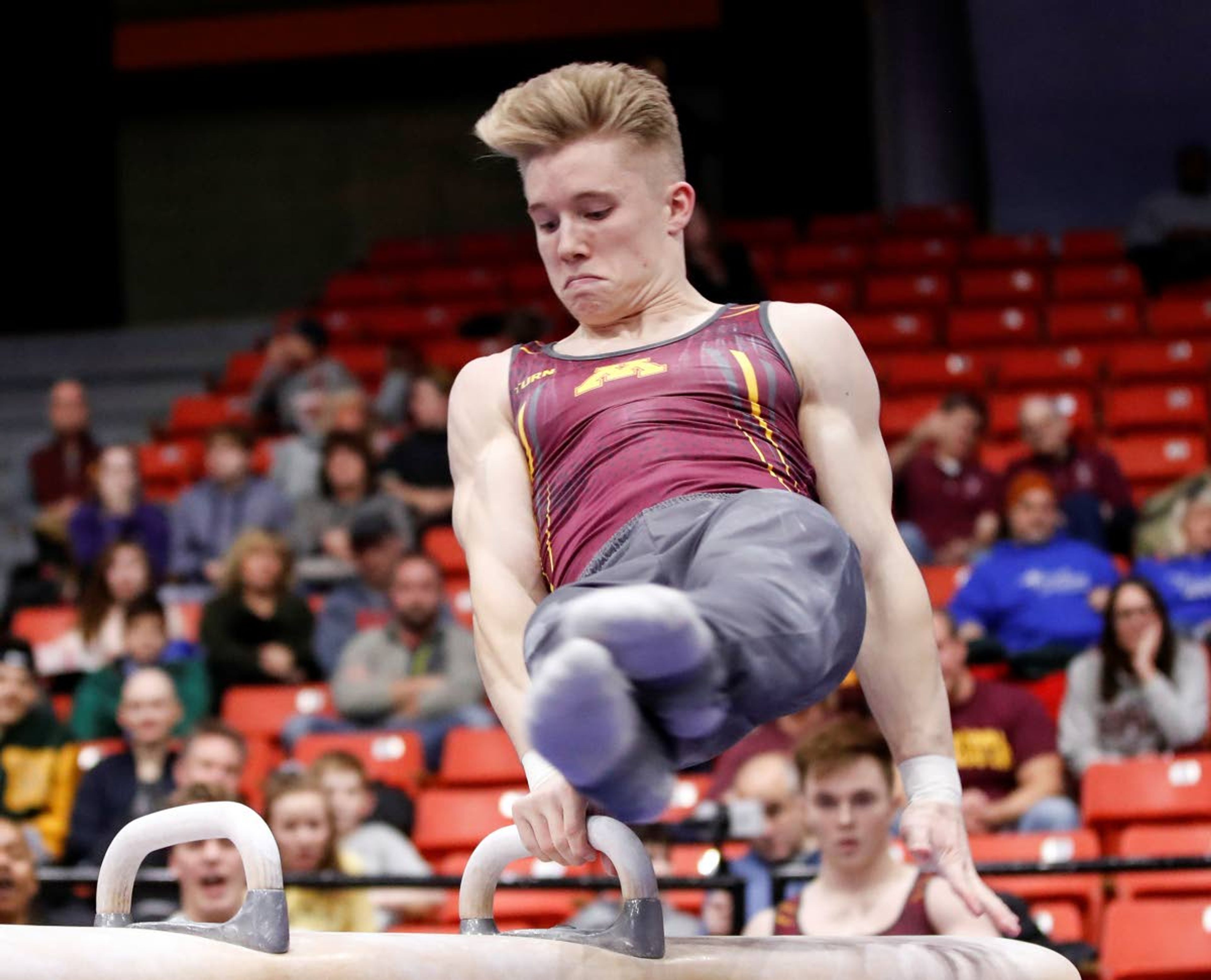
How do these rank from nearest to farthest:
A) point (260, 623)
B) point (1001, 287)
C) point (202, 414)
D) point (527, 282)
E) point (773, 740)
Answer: point (773, 740) < point (260, 623) < point (202, 414) < point (1001, 287) < point (527, 282)

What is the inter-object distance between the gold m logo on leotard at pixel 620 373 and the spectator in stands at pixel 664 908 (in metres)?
2.16

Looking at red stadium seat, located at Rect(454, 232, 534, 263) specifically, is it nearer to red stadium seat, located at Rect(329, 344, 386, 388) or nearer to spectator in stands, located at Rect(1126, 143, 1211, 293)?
red stadium seat, located at Rect(329, 344, 386, 388)

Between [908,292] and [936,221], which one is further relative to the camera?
[936,221]

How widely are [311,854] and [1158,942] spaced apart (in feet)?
7.20

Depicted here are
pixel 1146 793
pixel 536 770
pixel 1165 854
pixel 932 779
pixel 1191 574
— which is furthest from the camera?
pixel 1191 574

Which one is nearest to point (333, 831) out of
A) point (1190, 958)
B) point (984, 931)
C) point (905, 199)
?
point (984, 931)

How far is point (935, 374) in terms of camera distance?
Answer: 29.8 ft

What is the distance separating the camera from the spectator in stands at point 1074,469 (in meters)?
7.47

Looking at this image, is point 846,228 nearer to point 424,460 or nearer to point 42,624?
point 424,460

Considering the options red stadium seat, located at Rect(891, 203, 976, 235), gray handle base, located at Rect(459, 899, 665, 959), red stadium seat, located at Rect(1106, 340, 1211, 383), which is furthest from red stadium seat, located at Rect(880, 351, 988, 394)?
gray handle base, located at Rect(459, 899, 665, 959)

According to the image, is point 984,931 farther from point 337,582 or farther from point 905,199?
point 905,199

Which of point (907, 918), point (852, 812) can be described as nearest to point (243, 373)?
point (852, 812)

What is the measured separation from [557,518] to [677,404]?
0.81 feet

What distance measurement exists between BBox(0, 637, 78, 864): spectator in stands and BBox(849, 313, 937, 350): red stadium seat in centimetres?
491
